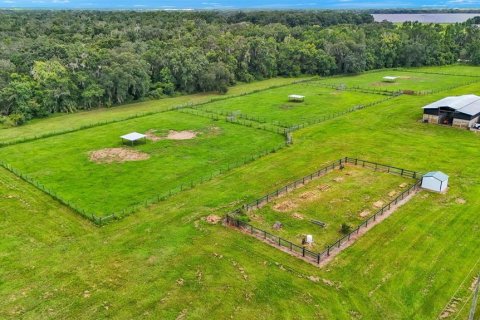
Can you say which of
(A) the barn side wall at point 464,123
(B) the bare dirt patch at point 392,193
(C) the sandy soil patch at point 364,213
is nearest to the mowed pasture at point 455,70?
(A) the barn side wall at point 464,123

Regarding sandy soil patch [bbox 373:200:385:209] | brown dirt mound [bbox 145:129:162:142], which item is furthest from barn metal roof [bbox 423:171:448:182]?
brown dirt mound [bbox 145:129:162:142]

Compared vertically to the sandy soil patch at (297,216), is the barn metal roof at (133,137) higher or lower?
higher

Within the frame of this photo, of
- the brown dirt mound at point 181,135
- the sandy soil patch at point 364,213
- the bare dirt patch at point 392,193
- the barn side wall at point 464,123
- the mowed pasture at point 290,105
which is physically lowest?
the mowed pasture at point 290,105

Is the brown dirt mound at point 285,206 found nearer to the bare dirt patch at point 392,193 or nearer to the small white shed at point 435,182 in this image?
the bare dirt patch at point 392,193

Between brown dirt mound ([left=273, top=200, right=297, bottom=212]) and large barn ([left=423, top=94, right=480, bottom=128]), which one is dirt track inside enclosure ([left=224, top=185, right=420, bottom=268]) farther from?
large barn ([left=423, top=94, right=480, bottom=128])

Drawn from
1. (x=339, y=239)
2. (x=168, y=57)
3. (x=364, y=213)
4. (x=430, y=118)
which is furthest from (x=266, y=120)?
(x=339, y=239)

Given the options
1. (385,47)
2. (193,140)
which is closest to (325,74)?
(385,47)
